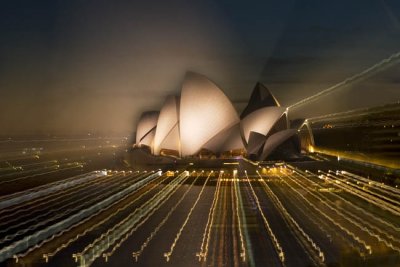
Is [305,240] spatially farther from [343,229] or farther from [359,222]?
[359,222]

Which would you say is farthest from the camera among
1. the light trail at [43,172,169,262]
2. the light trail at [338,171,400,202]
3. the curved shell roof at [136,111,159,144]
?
the curved shell roof at [136,111,159,144]

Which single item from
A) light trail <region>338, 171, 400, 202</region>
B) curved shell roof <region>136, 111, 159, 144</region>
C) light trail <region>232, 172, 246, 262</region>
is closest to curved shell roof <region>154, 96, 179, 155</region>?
curved shell roof <region>136, 111, 159, 144</region>

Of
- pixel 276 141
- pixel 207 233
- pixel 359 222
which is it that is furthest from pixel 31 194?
pixel 276 141

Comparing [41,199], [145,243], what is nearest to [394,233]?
[145,243]

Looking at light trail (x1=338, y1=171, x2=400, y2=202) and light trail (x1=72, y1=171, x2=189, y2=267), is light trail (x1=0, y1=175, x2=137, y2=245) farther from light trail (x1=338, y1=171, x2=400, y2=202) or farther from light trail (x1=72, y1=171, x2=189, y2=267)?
light trail (x1=338, y1=171, x2=400, y2=202)

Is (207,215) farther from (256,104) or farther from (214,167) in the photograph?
(256,104)

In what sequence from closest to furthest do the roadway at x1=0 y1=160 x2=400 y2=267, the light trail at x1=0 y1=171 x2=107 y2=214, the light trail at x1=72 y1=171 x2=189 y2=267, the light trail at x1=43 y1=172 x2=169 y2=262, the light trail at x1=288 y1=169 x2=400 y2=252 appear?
the roadway at x1=0 y1=160 x2=400 y2=267
the light trail at x1=72 y1=171 x2=189 y2=267
the light trail at x1=43 y1=172 x2=169 y2=262
the light trail at x1=288 y1=169 x2=400 y2=252
the light trail at x1=0 y1=171 x2=107 y2=214

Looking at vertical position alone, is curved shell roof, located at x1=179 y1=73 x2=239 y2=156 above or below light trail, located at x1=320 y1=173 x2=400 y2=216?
above
